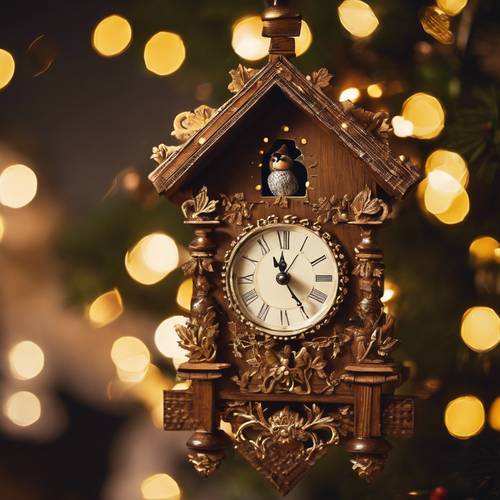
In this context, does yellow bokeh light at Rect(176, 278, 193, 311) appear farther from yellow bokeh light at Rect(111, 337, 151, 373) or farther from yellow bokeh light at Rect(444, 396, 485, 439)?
yellow bokeh light at Rect(444, 396, 485, 439)

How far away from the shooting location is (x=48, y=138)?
2.44m

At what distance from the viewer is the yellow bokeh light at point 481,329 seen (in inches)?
76.1

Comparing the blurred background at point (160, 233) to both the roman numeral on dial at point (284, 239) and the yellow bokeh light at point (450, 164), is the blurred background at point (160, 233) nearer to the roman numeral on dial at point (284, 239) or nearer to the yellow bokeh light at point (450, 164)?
the yellow bokeh light at point (450, 164)

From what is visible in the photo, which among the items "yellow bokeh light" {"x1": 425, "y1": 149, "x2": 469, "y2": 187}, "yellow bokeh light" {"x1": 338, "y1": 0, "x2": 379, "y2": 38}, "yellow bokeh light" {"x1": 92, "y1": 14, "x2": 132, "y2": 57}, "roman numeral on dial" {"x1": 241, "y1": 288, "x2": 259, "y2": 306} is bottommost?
"roman numeral on dial" {"x1": 241, "y1": 288, "x2": 259, "y2": 306}

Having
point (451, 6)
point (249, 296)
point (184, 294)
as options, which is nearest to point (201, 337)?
point (249, 296)

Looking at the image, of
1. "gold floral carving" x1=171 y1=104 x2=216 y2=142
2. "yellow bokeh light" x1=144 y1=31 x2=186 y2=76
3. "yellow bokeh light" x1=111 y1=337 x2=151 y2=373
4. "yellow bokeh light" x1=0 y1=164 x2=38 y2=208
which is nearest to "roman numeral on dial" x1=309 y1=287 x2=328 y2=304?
"gold floral carving" x1=171 y1=104 x2=216 y2=142

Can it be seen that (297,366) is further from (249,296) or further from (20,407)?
(20,407)

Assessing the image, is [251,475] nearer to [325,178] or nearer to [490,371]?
[490,371]

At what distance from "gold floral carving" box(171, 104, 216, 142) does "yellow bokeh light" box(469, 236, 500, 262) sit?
1.91ft

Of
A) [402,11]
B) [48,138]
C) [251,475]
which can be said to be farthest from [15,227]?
[402,11]

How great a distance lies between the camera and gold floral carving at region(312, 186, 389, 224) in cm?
154

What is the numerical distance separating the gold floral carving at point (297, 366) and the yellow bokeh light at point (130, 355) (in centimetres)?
73

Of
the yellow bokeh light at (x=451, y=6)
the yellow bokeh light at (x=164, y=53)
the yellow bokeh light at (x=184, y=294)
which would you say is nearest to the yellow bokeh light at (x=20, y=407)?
the yellow bokeh light at (x=184, y=294)

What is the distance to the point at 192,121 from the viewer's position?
158 cm
